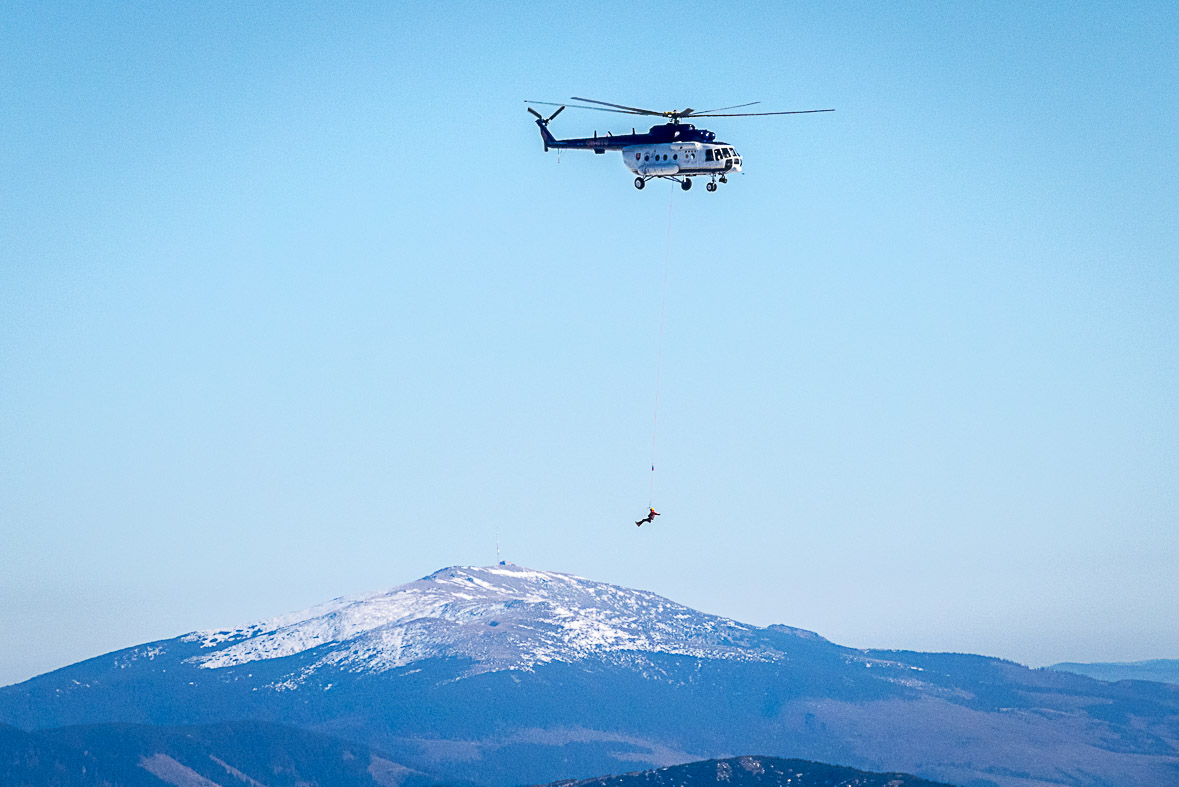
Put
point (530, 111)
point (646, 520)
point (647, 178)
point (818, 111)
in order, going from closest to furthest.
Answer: point (818, 111)
point (646, 520)
point (647, 178)
point (530, 111)

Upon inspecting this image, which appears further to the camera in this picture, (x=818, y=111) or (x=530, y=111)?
(x=530, y=111)

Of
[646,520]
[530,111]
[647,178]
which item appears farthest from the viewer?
[530,111]

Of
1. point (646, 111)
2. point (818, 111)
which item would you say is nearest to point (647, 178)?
point (646, 111)

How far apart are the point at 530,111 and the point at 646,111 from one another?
2867cm

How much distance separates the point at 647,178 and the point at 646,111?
7.05m

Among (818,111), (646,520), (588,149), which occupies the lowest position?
(646,520)

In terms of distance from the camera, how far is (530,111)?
15588 centimetres

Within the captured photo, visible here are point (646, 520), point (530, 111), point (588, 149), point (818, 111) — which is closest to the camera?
point (818, 111)

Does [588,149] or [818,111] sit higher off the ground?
[588,149]

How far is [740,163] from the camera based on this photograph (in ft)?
434

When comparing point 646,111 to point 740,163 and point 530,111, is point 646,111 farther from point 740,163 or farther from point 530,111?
point 530,111

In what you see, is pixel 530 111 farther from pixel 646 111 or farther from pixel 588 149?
pixel 646 111

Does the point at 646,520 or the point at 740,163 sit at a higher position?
the point at 740,163

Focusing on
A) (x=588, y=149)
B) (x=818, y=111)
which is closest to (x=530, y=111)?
(x=588, y=149)
